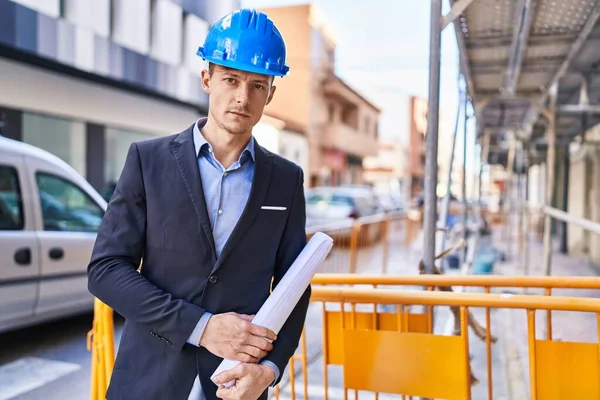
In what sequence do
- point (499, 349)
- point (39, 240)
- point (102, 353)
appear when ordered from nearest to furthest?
point (102, 353) < point (39, 240) < point (499, 349)

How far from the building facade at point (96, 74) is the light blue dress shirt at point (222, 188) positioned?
33.9ft

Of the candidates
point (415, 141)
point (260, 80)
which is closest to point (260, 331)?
point (260, 80)

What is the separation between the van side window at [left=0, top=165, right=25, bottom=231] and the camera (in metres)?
4.78

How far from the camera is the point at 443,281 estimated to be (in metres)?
2.71

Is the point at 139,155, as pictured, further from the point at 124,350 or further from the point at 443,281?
the point at 443,281

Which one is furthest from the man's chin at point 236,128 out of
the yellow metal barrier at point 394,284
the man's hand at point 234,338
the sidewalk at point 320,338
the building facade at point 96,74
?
the building facade at point 96,74

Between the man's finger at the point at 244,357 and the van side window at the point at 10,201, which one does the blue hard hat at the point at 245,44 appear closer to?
the man's finger at the point at 244,357

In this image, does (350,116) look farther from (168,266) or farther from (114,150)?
(168,266)

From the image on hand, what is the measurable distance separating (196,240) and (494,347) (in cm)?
445

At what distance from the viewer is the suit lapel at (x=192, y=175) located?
1.55 m

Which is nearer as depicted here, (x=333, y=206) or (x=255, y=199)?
(x=255, y=199)

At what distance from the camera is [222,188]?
64.4 inches

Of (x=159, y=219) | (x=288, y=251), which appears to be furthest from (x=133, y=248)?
(x=288, y=251)

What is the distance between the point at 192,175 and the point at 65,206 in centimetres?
456
